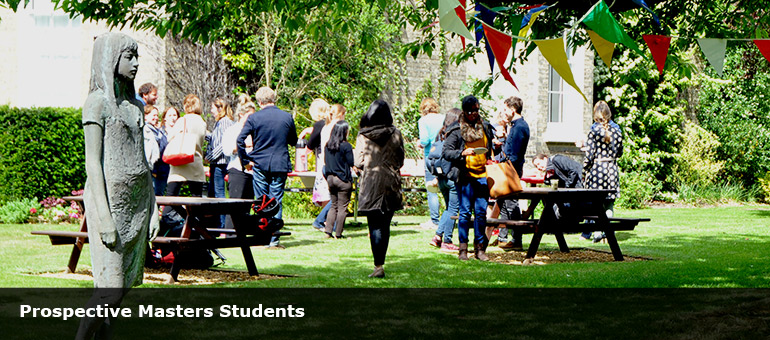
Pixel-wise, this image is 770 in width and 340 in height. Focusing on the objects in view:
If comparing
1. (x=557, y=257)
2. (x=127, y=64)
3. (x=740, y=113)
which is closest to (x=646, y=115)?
(x=740, y=113)

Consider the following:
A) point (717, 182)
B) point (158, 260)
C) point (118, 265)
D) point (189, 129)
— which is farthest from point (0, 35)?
point (717, 182)

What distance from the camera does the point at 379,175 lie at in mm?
8375

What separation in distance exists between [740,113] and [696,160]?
2.03 metres

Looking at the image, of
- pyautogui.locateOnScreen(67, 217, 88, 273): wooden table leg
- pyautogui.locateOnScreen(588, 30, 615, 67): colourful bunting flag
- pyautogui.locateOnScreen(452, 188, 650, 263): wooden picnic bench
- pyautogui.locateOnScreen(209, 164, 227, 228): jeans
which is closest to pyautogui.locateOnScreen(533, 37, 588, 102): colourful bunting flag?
pyautogui.locateOnScreen(588, 30, 615, 67): colourful bunting flag

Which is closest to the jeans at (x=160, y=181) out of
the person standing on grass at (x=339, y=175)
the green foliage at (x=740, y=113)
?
the person standing on grass at (x=339, y=175)

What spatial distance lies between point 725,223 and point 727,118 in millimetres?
8918

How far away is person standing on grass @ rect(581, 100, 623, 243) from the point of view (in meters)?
12.3

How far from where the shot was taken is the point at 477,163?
32.3ft

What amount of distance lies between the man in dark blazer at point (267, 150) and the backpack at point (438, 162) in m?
1.88

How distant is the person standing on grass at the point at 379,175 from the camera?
27.4 feet

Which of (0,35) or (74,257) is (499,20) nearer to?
(74,257)

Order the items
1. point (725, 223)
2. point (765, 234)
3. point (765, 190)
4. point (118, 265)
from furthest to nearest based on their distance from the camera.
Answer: point (765, 190) < point (725, 223) < point (765, 234) < point (118, 265)

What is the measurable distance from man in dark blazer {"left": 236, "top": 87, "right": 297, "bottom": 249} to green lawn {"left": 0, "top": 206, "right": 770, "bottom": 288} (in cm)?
85

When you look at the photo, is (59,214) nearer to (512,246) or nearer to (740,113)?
(512,246)
